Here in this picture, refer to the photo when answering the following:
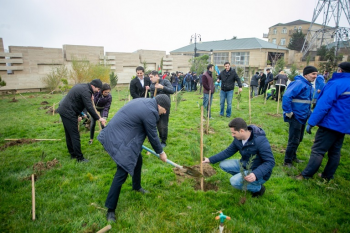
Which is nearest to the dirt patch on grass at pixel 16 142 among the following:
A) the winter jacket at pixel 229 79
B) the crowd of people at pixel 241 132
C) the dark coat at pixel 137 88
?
the crowd of people at pixel 241 132

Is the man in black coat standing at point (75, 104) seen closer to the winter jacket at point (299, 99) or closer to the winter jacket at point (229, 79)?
the winter jacket at point (299, 99)

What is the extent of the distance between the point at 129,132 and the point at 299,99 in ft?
12.4

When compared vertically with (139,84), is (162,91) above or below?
below

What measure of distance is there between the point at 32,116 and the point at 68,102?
650cm

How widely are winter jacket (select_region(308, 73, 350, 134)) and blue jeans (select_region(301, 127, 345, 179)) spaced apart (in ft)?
0.53

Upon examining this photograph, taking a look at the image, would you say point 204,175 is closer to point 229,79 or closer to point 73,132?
point 73,132

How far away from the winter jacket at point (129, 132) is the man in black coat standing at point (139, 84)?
3321 mm

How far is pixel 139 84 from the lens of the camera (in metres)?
6.19

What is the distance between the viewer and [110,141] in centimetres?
284

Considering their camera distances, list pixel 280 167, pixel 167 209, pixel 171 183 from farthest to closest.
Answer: pixel 280 167
pixel 171 183
pixel 167 209

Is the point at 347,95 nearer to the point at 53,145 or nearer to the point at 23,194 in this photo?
the point at 23,194

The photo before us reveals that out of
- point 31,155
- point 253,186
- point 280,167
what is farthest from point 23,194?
point 280,167

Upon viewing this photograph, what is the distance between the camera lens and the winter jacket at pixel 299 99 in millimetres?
4316

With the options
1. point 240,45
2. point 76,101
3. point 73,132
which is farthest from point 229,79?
point 240,45
